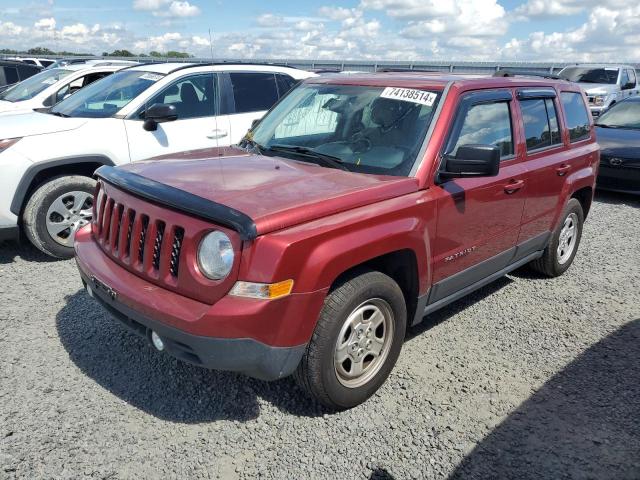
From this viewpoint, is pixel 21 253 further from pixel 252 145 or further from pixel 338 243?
pixel 338 243

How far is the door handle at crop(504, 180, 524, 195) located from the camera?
3.90m

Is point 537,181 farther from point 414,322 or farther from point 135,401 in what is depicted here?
point 135,401

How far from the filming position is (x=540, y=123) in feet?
14.6

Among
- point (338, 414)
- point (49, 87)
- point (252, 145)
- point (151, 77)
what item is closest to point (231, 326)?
point (338, 414)

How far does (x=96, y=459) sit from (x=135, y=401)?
0.49 m

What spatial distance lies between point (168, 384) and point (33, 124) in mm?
3375

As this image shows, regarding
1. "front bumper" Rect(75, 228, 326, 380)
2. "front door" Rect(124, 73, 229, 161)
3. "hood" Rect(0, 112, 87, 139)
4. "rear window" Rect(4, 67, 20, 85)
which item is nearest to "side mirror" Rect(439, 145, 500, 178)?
"front bumper" Rect(75, 228, 326, 380)

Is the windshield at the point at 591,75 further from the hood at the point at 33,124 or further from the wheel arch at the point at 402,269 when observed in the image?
the wheel arch at the point at 402,269

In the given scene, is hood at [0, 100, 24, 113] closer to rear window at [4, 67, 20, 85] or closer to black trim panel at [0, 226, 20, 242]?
black trim panel at [0, 226, 20, 242]

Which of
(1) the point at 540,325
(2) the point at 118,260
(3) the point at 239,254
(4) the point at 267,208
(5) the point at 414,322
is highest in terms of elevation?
(4) the point at 267,208

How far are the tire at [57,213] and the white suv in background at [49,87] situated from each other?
4101mm

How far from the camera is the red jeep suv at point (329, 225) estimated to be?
2.56 meters

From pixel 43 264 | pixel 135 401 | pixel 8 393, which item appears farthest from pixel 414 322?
pixel 43 264

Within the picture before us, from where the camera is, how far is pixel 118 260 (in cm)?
304
